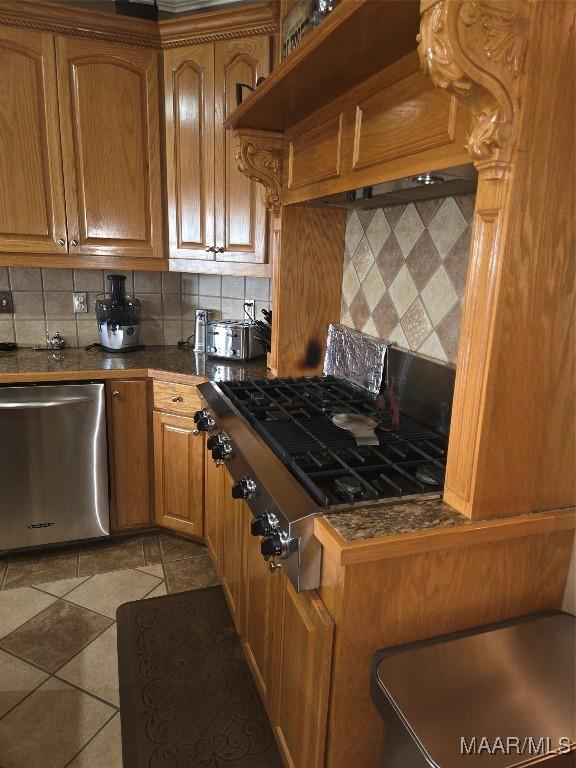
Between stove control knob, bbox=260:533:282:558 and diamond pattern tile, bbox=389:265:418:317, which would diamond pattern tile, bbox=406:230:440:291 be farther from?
stove control knob, bbox=260:533:282:558

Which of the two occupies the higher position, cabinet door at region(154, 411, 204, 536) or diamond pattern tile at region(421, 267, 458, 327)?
diamond pattern tile at region(421, 267, 458, 327)

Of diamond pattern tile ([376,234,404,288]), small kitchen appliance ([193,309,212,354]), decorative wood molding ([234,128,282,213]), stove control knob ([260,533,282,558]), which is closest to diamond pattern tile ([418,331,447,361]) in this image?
diamond pattern tile ([376,234,404,288])

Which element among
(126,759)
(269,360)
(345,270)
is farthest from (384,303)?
(126,759)

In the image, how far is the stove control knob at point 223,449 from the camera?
160 cm

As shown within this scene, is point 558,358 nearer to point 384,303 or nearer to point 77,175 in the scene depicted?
point 384,303

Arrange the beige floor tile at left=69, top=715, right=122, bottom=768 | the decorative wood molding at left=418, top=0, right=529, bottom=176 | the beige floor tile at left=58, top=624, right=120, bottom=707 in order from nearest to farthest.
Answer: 1. the decorative wood molding at left=418, top=0, right=529, bottom=176
2. the beige floor tile at left=69, top=715, right=122, bottom=768
3. the beige floor tile at left=58, top=624, right=120, bottom=707

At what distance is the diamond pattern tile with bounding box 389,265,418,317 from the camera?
5.62 feet

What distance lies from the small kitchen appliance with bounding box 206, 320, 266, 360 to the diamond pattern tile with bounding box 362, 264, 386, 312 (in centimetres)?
72

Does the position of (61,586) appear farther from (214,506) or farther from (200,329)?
(200,329)

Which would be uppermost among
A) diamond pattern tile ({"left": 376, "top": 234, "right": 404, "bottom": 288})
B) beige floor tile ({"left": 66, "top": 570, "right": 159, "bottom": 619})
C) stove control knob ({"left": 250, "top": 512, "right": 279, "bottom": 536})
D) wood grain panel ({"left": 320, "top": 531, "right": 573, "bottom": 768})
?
diamond pattern tile ({"left": 376, "top": 234, "right": 404, "bottom": 288})

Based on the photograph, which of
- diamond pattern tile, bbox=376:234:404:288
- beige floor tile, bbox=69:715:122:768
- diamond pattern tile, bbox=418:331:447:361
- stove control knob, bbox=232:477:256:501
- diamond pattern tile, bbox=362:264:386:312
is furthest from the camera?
diamond pattern tile, bbox=362:264:386:312

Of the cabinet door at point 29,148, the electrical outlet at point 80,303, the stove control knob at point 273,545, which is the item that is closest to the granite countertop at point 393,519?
the stove control knob at point 273,545

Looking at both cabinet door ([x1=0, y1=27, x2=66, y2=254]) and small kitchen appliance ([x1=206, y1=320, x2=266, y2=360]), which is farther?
small kitchen appliance ([x1=206, y1=320, x2=266, y2=360])

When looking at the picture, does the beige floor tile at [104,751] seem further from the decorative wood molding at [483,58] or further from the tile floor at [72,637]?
the decorative wood molding at [483,58]
